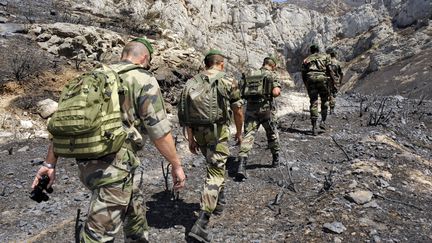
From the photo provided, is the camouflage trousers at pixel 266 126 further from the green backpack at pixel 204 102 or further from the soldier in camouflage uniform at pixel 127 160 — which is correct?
the soldier in camouflage uniform at pixel 127 160

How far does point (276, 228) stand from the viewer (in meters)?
3.86

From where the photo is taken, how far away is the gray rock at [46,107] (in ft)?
24.5

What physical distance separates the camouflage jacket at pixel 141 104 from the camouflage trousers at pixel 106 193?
227 mm

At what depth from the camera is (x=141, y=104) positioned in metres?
2.51

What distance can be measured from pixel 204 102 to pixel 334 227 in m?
1.86

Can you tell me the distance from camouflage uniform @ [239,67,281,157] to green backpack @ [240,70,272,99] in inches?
2.7

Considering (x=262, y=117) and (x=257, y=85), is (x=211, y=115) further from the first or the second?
(x=262, y=117)

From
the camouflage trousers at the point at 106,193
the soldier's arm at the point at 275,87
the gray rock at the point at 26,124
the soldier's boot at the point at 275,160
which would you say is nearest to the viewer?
the camouflage trousers at the point at 106,193

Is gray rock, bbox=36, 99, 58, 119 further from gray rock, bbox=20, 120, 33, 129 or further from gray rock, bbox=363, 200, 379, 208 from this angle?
gray rock, bbox=363, 200, 379, 208

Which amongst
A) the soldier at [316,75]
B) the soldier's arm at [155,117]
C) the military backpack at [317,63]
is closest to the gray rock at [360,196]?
the soldier's arm at [155,117]

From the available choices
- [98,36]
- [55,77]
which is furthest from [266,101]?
[98,36]

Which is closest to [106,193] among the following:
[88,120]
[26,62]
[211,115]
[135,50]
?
[88,120]

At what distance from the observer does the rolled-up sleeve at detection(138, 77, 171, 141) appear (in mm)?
2500

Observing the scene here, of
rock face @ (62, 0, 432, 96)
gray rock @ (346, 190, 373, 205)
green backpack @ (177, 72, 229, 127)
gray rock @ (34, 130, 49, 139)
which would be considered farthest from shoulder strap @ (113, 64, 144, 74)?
rock face @ (62, 0, 432, 96)
